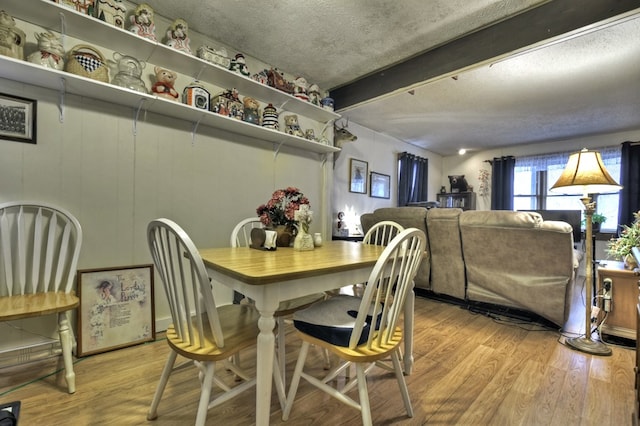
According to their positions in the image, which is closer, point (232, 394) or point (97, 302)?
point (232, 394)

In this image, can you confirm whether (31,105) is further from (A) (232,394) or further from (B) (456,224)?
(B) (456,224)

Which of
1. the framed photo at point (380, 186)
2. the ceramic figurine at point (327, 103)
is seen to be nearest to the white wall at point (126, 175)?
the ceramic figurine at point (327, 103)

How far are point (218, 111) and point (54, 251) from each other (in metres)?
1.47

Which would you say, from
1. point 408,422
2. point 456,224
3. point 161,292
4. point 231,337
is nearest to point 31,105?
point 161,292

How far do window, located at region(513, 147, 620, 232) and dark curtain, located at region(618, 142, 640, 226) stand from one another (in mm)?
190

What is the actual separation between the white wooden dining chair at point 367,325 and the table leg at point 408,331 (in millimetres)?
359

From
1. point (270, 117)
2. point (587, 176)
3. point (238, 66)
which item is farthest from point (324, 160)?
point (587, 176)

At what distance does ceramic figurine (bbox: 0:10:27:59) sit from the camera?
1552 millimetres

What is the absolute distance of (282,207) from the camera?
177cm

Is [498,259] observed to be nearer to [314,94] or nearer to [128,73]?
[314,94]

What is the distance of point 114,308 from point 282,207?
4.46 ft

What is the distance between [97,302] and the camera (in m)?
1.92

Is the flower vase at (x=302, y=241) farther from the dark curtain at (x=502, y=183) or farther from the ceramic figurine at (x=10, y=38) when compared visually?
the dark curtain at (x=502, y=183)

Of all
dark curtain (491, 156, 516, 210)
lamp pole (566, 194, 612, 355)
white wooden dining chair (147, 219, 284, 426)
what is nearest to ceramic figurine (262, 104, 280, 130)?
white wooden dining chair (147, 219, 284, 426)
